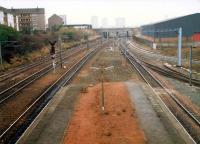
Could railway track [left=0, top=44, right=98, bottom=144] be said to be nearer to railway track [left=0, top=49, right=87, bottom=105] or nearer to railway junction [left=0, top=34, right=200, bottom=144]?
railway junction [left=0, top=34, right=200, bottom=144]

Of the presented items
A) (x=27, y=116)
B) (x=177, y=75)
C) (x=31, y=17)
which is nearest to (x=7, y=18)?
(x=31, y=17)

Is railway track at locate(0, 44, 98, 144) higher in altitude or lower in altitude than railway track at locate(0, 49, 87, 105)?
lower

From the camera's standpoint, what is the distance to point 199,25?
6519cm

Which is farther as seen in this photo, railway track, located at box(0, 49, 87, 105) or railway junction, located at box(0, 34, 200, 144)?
railway track, located at box(0, 49, 87, 105)

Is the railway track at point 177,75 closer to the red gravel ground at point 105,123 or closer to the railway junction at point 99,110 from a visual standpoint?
the railway junction at point 99,110

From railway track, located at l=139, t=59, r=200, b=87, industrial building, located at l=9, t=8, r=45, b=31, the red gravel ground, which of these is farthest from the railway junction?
industrial building, located at l=9, t=8, r=45, b=31

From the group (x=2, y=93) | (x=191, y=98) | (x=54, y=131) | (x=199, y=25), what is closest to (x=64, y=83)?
(x=2, y=93)

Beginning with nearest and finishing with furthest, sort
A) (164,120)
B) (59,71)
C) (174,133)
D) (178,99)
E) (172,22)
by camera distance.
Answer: (174,133) < (164,120) < (178,99) < (59,71) < (172,22)

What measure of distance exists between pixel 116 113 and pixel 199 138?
16.2 feet

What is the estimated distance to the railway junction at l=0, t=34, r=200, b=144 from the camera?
1482 centimetres

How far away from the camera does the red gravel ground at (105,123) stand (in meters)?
14.3

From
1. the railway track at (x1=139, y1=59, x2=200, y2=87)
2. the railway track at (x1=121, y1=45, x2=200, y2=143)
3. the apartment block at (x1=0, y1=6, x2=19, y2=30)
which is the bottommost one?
the railway track at (x1=121, y1=45, x2=200, y2=143)

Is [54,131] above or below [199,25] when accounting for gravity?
below

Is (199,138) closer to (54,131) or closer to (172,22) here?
(54,131)
